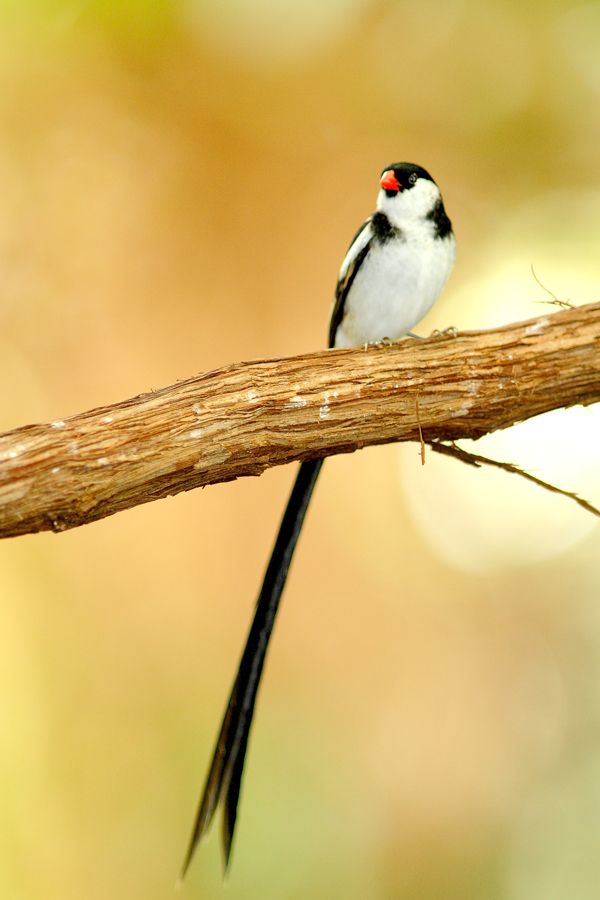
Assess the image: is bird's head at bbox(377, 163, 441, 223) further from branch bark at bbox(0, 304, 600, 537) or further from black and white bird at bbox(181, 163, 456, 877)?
branch bark at bbox(0, 304, 600, 537)

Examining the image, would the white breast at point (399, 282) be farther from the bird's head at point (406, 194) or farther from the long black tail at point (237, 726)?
the long black tail at point (237, 726)

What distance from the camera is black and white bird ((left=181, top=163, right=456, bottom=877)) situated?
169cm

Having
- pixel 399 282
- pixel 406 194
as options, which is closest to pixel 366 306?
pixel 399 282

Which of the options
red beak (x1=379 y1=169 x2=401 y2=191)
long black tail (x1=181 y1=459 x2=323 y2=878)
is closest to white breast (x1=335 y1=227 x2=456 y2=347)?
red beak (x1=379 y1=169 x2=401 y2=191)

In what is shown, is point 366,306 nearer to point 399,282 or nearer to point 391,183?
point 399,282

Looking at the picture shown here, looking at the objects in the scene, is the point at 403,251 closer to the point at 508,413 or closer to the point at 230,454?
the point at 508,413

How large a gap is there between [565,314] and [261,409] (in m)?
0.75

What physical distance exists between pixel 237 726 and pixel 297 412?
784 millimetres

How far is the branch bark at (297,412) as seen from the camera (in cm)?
143

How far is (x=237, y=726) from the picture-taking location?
66.5 inches

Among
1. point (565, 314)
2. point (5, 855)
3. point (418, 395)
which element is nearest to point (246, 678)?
point (418, 395)

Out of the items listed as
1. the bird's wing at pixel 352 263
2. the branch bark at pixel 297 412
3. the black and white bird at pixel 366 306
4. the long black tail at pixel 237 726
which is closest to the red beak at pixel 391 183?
the black and white bird at pixel 366 306

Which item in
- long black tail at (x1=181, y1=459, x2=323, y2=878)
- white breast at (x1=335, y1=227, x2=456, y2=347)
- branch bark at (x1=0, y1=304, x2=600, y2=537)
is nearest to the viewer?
branch bark at (x1=0, y1=304, x2=600, y2=537)

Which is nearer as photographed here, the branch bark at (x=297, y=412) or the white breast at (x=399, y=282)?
the branch bark at (x=297, y=412)
